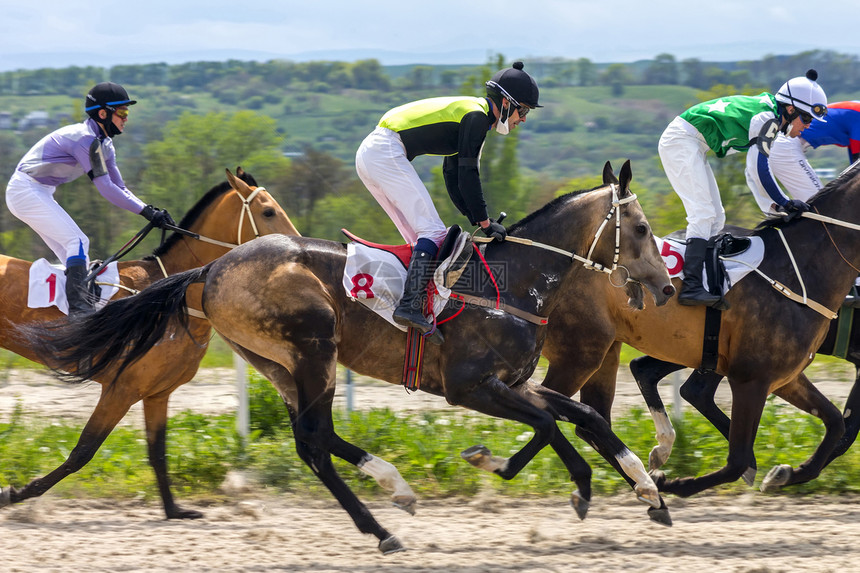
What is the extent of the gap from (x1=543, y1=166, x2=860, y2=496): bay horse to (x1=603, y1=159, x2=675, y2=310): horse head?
622 millimetres

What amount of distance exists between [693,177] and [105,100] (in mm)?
3924

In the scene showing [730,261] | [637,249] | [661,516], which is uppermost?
[637,249]

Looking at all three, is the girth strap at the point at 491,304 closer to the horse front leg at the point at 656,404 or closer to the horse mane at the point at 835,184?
the horse front leg at the point at 656,404

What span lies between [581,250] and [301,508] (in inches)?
92.5

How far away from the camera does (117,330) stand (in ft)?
17.1

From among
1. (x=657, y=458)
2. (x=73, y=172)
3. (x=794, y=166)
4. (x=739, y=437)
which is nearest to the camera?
(x=739, y=437)

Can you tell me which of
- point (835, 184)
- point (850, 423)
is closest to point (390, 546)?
point (850, 423)

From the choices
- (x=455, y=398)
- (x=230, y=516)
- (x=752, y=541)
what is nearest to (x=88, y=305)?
(x=230, y=516)

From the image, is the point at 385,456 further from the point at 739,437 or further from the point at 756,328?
the point at 756,328

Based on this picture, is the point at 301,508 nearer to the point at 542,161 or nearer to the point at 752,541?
the point at 752,541

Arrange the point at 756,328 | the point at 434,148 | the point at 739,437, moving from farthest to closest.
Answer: the point at 756,328, the point at 739,437, the point at 434,148

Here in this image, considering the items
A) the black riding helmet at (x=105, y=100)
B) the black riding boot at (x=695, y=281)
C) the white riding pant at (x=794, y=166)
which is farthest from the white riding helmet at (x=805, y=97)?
the black riding helmet at (x=105, y=100)

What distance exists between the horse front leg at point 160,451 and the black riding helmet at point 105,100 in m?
1.95

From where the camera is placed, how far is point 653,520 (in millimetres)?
5316
